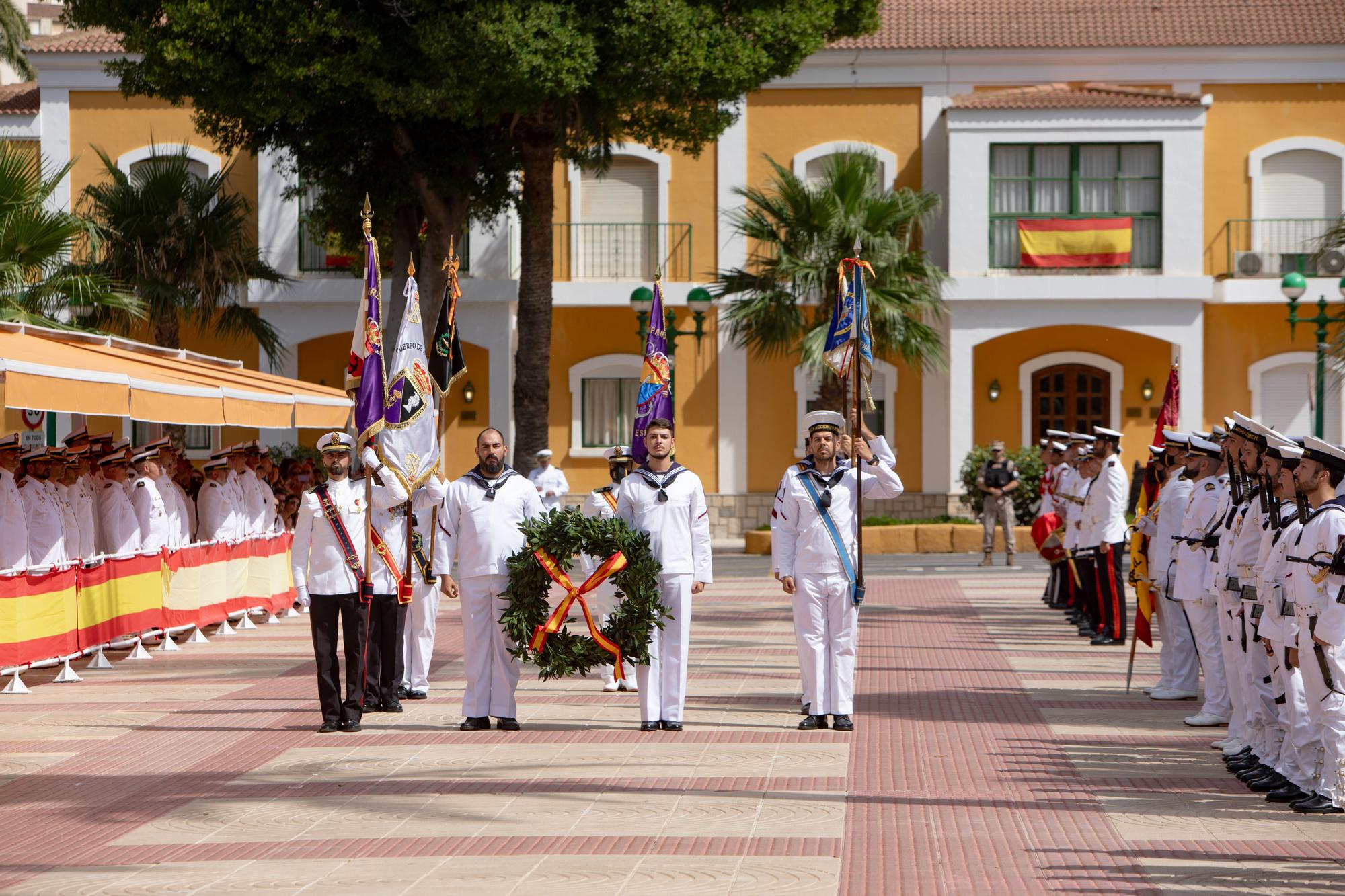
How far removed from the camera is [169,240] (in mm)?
26234

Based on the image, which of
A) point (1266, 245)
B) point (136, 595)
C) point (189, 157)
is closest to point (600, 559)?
point (136, 595)

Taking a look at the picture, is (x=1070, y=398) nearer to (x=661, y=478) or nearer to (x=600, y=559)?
(x=661, y=478)

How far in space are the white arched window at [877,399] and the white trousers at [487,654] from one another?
75.4ft

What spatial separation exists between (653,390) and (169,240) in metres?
13.7

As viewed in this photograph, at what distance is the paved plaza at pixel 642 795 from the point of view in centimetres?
767

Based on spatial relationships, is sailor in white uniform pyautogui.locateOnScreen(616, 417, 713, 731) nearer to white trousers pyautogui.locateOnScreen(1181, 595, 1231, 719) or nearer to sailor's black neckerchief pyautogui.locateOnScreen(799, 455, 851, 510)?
sailor's black neckerchief pyautogui.locateOnScreen(799, 455, 851, 510)

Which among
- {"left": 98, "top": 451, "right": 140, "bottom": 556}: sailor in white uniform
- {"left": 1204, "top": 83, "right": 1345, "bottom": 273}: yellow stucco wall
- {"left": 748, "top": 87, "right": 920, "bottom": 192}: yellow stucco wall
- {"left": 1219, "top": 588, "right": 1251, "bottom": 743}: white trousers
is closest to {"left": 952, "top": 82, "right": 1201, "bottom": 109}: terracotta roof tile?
{"left": 1204, "top": 83, "right": 1345, "bottom": 273}: yellow stucco wall

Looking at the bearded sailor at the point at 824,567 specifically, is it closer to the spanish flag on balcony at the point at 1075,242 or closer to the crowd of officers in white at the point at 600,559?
the crowd of officers in white at the point at 600,559

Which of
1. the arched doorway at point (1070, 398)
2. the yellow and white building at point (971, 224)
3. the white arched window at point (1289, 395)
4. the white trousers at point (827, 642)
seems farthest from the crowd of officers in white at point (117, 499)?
the white arched window at point (1289, 395)

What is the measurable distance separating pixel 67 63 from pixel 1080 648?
85.4 feet

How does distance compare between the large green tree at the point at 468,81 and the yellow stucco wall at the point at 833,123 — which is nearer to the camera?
the large green tree at the point at 468,81

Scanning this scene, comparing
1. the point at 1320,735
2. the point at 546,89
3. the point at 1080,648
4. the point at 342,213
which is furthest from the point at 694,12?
the point at 1320,735

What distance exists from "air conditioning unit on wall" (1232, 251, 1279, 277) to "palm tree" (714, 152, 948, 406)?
7.22 metres

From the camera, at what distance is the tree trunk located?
77.8ft
